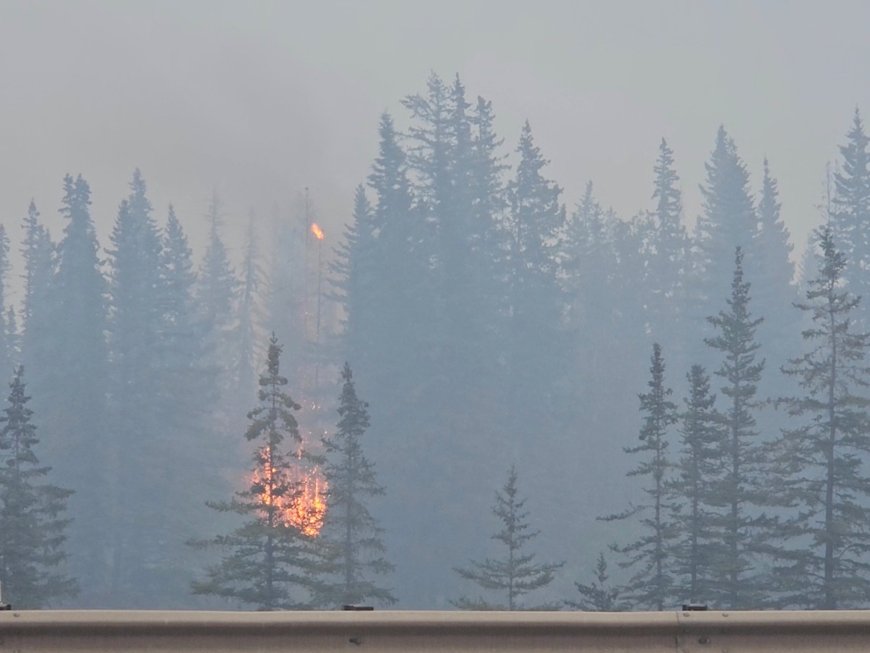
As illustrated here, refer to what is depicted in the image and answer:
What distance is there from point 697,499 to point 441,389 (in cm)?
1863

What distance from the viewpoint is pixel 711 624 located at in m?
4.57

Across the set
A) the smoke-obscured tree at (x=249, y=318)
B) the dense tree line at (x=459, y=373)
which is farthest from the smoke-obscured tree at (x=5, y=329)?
the smoke-obscured tree at (x=249, y=318)

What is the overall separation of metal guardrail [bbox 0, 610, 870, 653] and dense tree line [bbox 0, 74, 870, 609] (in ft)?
150

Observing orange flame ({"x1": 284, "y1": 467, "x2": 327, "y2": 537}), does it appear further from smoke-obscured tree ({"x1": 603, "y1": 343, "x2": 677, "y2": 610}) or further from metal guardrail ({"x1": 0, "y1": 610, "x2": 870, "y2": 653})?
metal guardrail ({"x1": 0, "y1": 610, "x2": 870, "y2": 653})

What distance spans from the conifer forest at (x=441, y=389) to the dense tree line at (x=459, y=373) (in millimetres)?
178

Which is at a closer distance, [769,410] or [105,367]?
[769,410]

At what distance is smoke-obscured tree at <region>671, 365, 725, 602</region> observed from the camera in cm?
5112

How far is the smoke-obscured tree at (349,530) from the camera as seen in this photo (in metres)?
50.3

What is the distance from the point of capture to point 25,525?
5250cm

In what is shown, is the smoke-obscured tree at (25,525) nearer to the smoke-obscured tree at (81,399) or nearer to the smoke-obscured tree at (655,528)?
the smoke-obscured tree at (81,399)

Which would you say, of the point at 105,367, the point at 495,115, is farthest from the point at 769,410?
the point at 105,367

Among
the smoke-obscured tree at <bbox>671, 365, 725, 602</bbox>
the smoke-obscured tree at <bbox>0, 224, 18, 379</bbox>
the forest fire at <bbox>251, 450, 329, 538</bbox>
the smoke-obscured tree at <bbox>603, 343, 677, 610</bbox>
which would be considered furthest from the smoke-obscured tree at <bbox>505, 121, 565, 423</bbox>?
the smoke-obscured tree at <bbox>0, 224, 18, 379</bbox>

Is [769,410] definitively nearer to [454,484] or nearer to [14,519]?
[454,484]

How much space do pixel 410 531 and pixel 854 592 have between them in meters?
23.8
